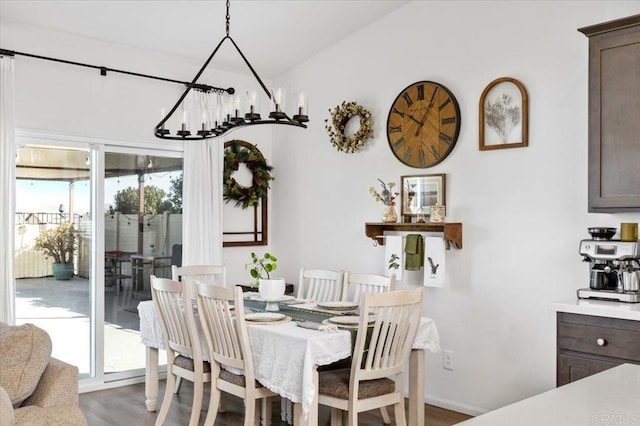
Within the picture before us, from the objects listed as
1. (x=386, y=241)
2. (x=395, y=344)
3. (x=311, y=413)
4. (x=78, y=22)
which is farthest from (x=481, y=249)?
(x=78, y=22)

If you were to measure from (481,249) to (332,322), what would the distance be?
1.36 metres

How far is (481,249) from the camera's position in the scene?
14.3 feet

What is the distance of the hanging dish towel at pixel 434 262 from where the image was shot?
4.47 metres

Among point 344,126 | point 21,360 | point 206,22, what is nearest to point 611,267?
point 344,126

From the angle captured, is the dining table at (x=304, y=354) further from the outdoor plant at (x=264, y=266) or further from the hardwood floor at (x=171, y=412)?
the hardwood floor at (x=171, y=412)

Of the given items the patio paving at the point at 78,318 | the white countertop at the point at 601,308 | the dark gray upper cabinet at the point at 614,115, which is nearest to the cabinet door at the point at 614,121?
the dark gray upper cabinet at the point at 614,115

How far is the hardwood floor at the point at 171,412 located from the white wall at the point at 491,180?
0.31 metres

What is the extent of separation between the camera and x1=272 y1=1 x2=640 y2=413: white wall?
391 cm

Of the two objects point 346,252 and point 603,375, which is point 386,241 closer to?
point 346,252

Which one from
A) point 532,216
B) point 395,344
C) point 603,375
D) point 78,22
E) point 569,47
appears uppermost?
point 78,22

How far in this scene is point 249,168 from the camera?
5977mm

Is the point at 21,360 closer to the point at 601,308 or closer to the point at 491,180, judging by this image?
the point at 601,308

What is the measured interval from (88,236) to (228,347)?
82.1 inches

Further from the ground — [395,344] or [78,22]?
[78,22]
